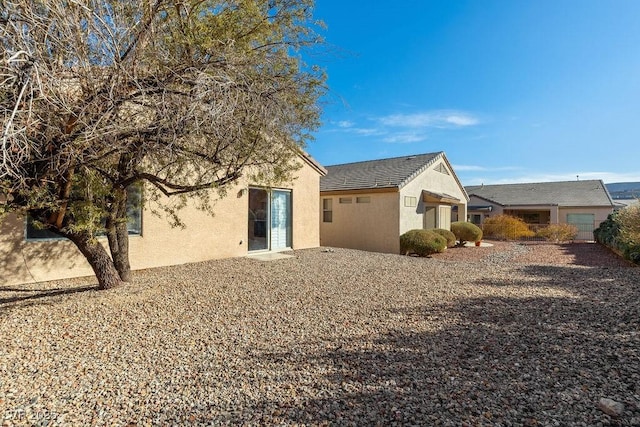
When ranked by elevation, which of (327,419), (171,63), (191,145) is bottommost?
(327,419)

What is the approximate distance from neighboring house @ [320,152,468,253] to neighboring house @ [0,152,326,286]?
3081 millimetres

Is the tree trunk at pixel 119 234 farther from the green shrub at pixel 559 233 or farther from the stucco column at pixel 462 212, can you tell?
the green shrub at pixel 559 233

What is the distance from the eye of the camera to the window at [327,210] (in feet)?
60.2

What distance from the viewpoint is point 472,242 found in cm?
2059

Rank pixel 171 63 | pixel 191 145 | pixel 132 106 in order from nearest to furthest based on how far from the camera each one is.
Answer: pixel 132 106, pixel 171 63, pixel 191 145

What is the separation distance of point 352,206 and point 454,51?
8.61 metres

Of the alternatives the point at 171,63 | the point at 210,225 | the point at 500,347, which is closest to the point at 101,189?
the point at 171,63

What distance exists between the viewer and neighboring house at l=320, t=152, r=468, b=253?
636 inches

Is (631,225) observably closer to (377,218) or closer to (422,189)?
(422,189)

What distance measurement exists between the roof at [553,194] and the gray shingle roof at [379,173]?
1567 centimetres

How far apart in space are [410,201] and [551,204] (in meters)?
19.2

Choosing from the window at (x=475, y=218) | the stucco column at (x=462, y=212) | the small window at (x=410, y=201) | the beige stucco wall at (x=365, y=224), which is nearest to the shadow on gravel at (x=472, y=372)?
the beige stucco wall at (x=365, y=224)

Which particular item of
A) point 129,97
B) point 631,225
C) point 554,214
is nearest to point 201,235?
point 129,97

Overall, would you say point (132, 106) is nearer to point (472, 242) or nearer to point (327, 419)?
point (327, 419)
